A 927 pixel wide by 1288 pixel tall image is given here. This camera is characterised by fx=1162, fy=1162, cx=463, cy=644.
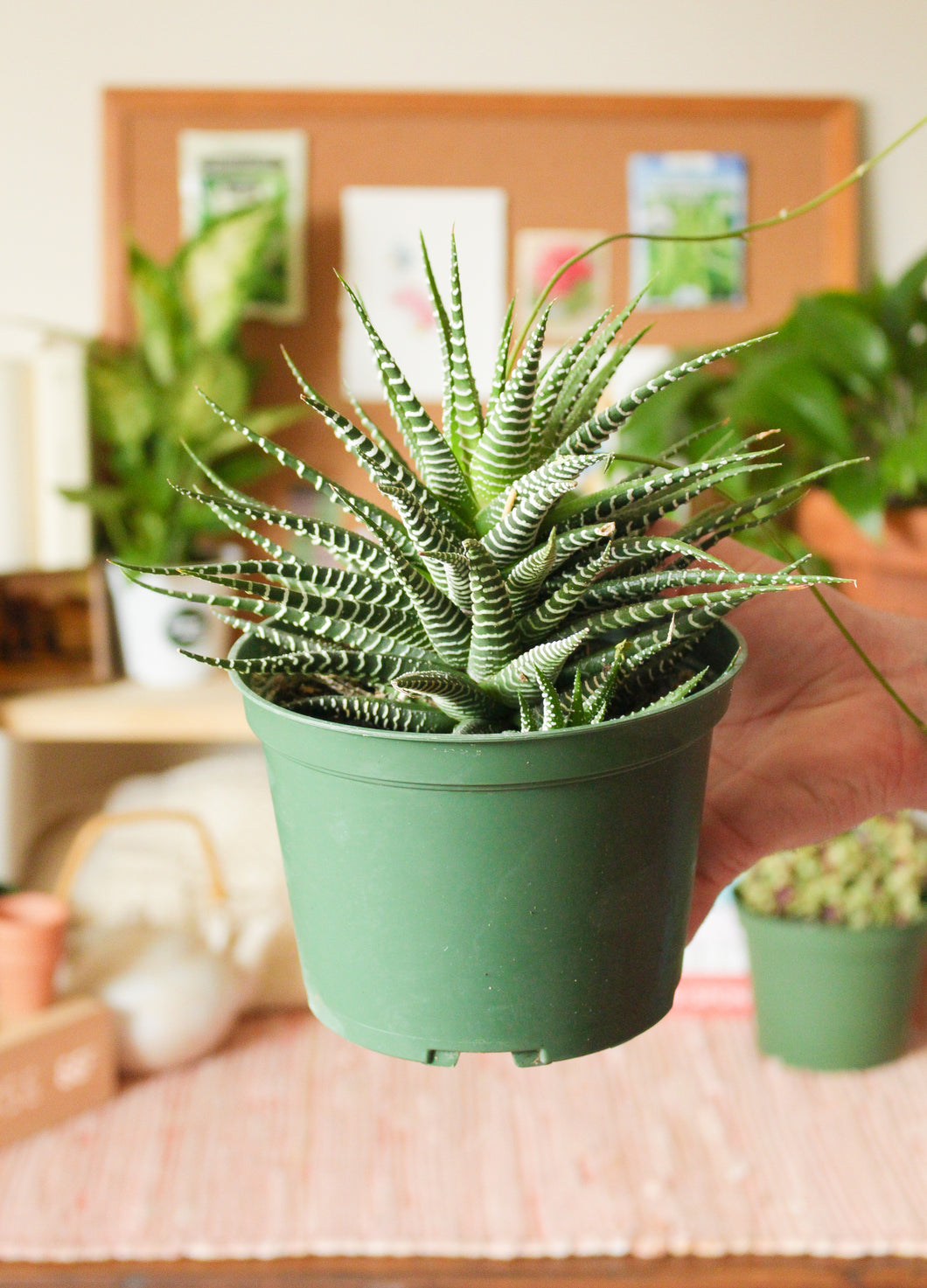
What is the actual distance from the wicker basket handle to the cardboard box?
0.68 feet

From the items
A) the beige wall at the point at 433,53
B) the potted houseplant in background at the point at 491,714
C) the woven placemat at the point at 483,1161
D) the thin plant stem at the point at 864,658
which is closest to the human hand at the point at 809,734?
the thin plant stem at the point at 864,658

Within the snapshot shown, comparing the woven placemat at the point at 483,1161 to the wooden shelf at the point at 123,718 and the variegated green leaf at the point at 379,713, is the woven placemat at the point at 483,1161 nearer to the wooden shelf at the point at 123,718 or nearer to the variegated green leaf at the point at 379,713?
the wooden shelf at the point at 123,718

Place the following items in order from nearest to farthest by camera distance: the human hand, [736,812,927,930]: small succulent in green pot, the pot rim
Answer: the pot rim → the human hand → [736,812,927,930]: small succulent in green pot

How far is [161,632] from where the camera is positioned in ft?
6.45

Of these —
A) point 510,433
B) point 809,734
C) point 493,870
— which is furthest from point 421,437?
point 809,734

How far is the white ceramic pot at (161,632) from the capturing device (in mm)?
1929

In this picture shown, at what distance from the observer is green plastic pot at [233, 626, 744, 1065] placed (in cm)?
50

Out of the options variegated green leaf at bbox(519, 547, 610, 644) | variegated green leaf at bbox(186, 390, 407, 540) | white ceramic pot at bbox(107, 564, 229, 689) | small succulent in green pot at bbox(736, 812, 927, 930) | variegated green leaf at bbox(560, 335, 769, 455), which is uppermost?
variegated green leaf at bbox(560, 335, 769, 455)

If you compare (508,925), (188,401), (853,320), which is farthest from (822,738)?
(188,401)

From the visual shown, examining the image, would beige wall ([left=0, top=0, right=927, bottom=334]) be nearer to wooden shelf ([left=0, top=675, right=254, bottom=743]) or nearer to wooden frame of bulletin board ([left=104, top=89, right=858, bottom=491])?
wooden frame of bulletin board ([left=104, top=89, right=858, bottom=491])

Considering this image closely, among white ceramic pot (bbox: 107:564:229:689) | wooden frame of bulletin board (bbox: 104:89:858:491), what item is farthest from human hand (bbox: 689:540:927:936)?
wooden frame of bulletin board (bbox: 104:89:858:491)

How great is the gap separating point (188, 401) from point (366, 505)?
150cm

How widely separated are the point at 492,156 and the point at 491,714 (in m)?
1.75

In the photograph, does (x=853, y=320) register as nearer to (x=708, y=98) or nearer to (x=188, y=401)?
(x=708, y=98)
